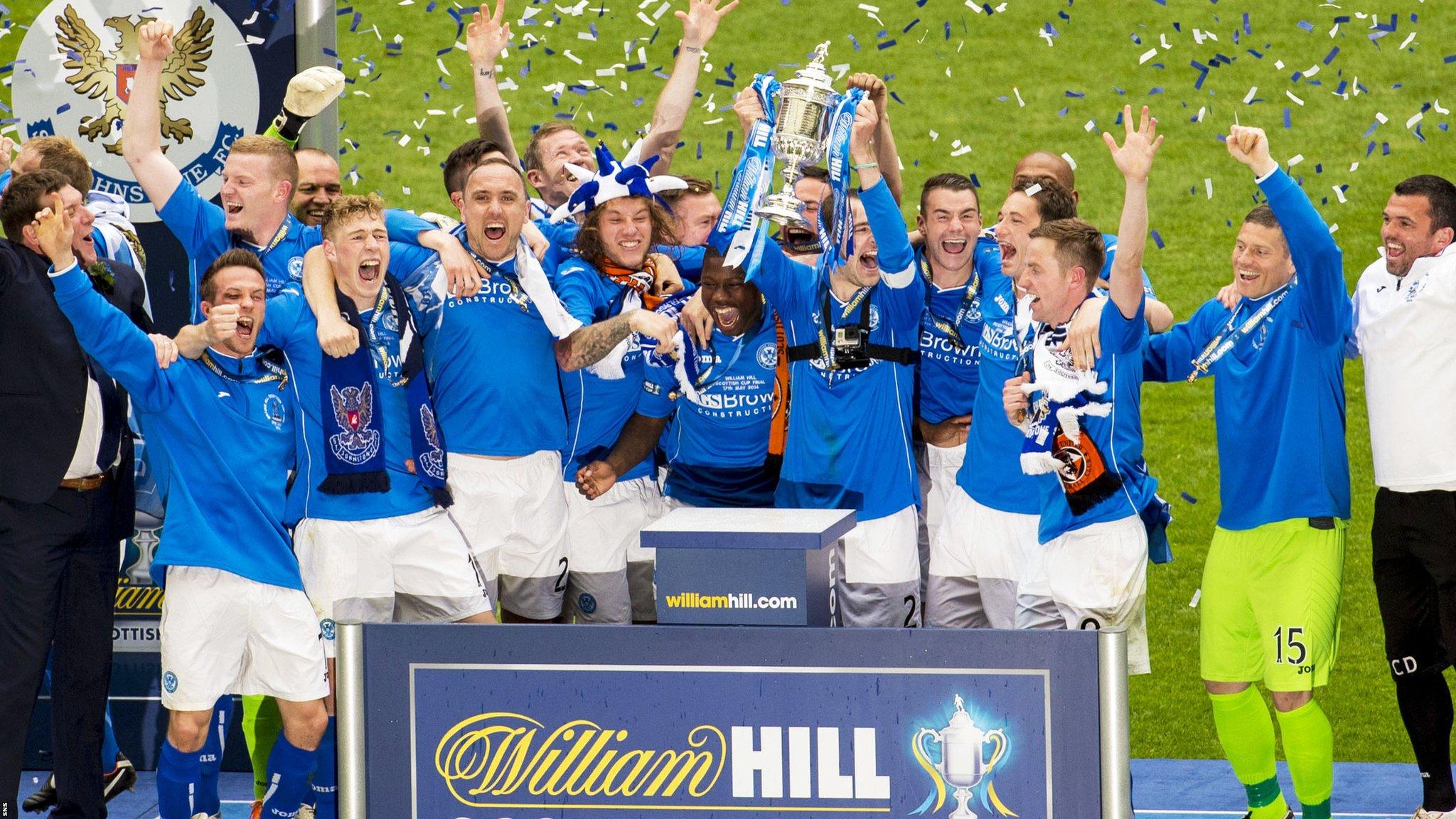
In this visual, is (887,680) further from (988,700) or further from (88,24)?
(88,24)

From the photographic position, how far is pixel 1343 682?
9.04 meters

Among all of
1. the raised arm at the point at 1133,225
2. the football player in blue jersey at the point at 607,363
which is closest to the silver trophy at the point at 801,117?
the football player in blue jersey at the point at 607,363

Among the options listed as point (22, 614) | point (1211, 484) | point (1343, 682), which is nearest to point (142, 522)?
point (22, 614)

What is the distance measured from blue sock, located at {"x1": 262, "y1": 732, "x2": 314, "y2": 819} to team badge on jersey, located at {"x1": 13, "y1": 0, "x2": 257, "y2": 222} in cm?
242

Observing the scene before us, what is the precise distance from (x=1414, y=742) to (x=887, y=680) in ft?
9.58

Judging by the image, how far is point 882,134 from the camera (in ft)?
20.3

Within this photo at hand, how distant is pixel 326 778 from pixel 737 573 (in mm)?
2313

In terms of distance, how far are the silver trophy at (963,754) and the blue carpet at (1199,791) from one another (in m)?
2.56

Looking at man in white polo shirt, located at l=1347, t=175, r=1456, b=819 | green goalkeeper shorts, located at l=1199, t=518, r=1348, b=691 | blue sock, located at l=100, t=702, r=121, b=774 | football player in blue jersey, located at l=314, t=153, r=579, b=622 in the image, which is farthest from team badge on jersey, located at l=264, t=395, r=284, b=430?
man in white polo shirt, located at l=1347, t=175, r=1456, b=819

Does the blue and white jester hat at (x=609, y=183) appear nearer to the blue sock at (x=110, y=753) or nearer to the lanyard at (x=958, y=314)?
the lanyard at (x=958, y=314)

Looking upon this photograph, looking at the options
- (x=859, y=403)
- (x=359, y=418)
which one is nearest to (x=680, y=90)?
(x=859, y=403)

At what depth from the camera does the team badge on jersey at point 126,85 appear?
23.5 ft

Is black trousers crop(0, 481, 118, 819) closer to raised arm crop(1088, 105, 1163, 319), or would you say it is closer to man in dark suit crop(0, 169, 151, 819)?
man in dark suit crop(0, 169, 151, 819)

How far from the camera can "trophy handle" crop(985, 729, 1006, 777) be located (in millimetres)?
4406
